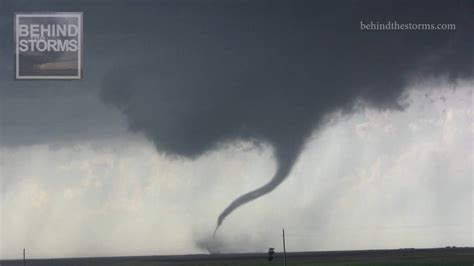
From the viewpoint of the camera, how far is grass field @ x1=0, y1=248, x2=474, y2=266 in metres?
8.60

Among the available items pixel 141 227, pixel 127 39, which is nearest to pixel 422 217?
pixel 141 227

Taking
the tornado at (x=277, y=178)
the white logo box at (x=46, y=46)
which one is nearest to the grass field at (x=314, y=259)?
the tornado at (x=277, y=178)

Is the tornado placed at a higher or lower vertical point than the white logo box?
lower

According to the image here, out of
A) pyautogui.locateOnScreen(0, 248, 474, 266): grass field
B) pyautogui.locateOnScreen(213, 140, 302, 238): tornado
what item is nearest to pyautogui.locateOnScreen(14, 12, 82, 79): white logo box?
pyautogui.locateOnScreen(0, 248, 474, 266): grass field

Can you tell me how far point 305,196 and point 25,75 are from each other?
10.3 feet

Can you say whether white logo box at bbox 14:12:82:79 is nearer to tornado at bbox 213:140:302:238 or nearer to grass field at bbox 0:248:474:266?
grass field at bbox 0:248:474:266

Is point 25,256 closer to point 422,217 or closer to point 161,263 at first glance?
point 161,263

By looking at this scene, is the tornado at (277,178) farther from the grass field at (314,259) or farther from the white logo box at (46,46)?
the white logo box at (46,46)

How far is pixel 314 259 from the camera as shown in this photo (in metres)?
8.83

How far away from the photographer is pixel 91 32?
28.7ft

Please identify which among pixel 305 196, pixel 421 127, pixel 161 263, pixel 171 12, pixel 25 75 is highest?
pixel 171 12

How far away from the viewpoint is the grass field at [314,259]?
8602 mm

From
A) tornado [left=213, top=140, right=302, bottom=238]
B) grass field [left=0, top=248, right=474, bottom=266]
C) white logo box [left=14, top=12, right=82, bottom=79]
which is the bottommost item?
grass field [left=0, top=248, right=474, bottom=266]

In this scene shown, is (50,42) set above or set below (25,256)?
above
